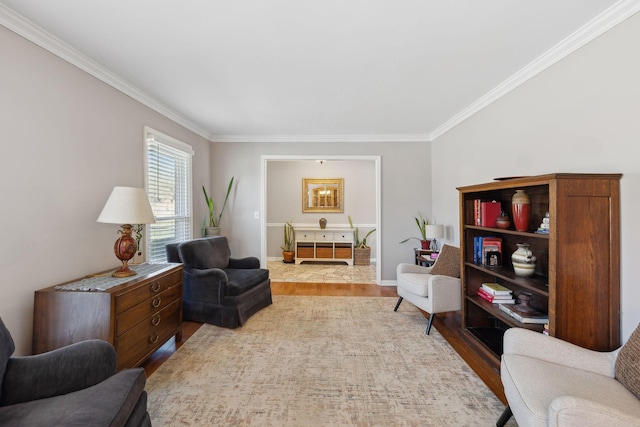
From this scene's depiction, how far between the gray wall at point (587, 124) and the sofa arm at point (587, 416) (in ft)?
3.16

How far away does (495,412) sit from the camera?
1707 millimetres

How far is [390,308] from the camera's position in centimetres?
345

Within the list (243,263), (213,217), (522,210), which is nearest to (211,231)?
(213,217)

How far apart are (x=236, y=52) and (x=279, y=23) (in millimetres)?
495

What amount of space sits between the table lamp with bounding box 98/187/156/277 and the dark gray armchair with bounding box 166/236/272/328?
0.82 metres

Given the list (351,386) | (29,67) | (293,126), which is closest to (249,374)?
(351,386)

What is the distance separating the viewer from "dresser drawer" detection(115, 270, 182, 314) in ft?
6.01

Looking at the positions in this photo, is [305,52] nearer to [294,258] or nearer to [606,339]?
[606,339]

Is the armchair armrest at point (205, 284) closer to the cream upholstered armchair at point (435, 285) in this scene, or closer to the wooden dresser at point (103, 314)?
the wooden dresser at point (103, 314)

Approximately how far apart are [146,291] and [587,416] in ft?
8.39

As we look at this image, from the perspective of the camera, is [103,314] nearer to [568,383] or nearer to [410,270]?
[568,383]

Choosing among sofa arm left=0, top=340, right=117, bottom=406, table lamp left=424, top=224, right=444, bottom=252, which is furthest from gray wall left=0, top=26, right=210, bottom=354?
table lamp left=424, top=224, right=444, bottom=252

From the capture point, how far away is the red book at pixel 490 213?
2529 mm

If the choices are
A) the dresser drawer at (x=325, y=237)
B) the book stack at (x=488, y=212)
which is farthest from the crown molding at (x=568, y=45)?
the dresser drawer at (x=325, y=237)
